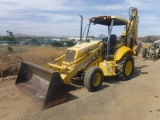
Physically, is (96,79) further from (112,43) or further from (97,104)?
(112,43)

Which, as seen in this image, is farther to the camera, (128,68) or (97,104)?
(128,68)

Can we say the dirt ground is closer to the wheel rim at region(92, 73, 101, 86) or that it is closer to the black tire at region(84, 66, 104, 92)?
the black tire at region(84, 66, 104, 92)

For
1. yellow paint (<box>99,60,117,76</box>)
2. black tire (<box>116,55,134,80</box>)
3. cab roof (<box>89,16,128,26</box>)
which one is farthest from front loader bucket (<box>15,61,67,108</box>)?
cab roof (<box>89,16,128,26</box>)

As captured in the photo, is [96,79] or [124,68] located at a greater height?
[124,68]

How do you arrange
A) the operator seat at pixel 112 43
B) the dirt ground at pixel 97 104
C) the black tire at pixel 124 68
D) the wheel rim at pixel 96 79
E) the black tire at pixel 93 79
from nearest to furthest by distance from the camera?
the dirt ground at pixel 97 104, the black tire at pixel 93 79, the wheel rim at pixel 96 79, the black tire at pixel 124 68, the operator seat at pixel 112 43

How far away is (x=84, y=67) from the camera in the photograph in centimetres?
783

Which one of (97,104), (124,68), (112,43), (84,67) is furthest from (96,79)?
(112,43)

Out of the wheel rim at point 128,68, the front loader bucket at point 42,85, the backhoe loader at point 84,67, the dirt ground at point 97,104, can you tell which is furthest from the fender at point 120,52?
the front loader bucket at point 42,85

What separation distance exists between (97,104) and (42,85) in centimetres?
183

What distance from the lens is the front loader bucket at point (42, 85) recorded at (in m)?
5.97

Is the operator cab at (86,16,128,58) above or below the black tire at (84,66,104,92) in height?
above

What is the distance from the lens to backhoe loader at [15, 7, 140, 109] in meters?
6.18

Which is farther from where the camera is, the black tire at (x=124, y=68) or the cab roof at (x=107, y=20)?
the cab roof at (x=107, y=20)

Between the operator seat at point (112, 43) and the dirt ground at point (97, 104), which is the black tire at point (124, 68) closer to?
the dirt ground at point (97, 104)
